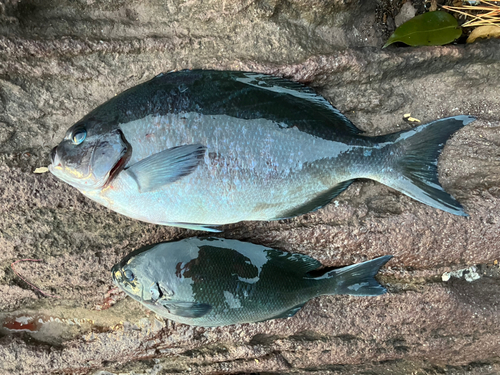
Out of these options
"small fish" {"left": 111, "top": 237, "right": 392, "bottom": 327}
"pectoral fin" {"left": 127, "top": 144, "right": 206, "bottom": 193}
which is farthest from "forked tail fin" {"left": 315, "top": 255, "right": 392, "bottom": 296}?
"pectoral fin" {"left": 127, "top": 144, "right": 206, "bottom": 193}

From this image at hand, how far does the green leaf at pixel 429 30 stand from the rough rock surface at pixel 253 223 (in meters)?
0.10

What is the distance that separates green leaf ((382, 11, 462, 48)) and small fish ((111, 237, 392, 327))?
4.91 feet

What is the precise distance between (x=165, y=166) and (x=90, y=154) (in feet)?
1.31

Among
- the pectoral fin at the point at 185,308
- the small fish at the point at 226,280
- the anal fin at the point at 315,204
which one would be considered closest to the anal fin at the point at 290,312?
the small fish at the point at 226,280

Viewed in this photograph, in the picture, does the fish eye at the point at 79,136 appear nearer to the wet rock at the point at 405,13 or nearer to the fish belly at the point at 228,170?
the fish belly at the point at 228,170

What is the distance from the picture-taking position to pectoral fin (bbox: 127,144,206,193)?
180cm

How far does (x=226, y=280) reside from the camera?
2.06 m

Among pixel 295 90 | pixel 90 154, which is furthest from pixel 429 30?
pixel 90 154

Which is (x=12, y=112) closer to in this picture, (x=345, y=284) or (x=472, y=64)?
(x=345, y=284)

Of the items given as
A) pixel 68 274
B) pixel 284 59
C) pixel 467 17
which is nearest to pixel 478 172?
pixel 467 17

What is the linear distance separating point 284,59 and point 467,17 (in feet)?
4.71

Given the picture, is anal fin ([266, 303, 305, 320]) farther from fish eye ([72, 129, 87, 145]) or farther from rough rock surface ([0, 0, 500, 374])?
fish eye ([72, 129, 87, 145])

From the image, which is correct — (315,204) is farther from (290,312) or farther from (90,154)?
(90,154)

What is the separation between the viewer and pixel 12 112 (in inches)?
84.9
